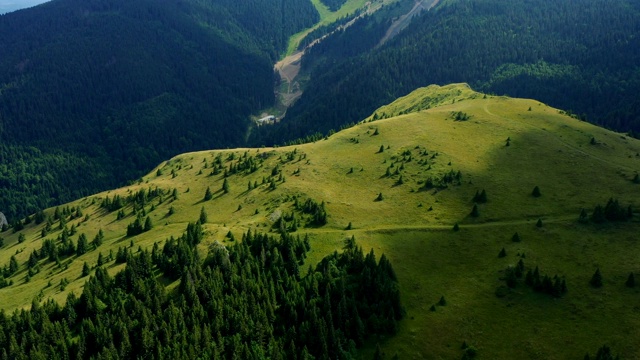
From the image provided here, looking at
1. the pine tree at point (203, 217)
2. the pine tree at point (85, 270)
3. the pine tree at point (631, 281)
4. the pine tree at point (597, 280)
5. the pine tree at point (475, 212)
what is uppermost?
the pine tree at point (85, 270)

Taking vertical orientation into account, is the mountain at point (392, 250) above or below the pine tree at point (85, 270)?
below

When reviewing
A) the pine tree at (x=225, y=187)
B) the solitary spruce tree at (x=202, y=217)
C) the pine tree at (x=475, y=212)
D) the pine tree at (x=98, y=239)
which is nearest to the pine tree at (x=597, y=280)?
the pine tree at (x=475, y=212)

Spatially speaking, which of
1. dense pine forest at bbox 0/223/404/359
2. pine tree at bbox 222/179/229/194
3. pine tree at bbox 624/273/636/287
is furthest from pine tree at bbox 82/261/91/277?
pine tree at bbox 624/273/636/287

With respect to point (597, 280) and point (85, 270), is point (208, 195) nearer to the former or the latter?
Result: point (85, 270)

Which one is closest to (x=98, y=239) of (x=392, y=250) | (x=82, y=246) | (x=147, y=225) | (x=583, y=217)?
(x=82, y=246)

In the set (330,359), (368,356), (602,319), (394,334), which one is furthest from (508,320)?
(330,359)

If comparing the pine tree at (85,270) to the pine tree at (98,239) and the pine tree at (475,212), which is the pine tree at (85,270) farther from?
the pine tree at (475,212)

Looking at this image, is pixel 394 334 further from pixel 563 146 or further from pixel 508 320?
pixel 563 146
